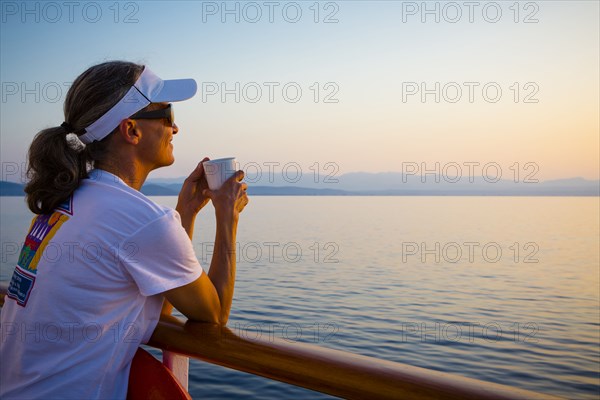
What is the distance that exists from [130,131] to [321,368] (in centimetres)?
86

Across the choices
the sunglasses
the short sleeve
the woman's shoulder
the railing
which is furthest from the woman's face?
the railing

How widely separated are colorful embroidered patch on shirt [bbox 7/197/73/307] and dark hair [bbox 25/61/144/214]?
0.24ft

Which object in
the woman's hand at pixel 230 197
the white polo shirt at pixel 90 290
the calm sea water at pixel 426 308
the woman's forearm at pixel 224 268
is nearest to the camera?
the white polo shirt at pixel 90 290

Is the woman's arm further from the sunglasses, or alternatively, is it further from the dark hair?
the dark hair

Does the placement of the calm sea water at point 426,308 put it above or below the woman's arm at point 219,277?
below

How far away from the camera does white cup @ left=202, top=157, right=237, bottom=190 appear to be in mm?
1638

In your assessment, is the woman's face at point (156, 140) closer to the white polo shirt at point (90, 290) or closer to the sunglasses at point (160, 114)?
the sunglasses at point (160, 114)

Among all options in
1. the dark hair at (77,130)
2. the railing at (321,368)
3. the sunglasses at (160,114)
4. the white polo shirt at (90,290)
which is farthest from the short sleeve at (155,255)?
the sunglasses at (160,114)

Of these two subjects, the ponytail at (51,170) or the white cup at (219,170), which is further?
the white cup at (219,170)

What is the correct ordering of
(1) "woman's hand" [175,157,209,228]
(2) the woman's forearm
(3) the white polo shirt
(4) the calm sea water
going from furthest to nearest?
(4) the calm sea water
(1) "woman's hand" [175,157,209,228]
(2) the woman's forearm
(3) the white polo shirt

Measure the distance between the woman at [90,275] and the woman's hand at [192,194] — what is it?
409mm

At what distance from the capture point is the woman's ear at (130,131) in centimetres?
148

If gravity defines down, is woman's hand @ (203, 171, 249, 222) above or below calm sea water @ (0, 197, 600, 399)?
above

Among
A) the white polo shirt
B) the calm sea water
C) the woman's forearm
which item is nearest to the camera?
the white polo shirt
